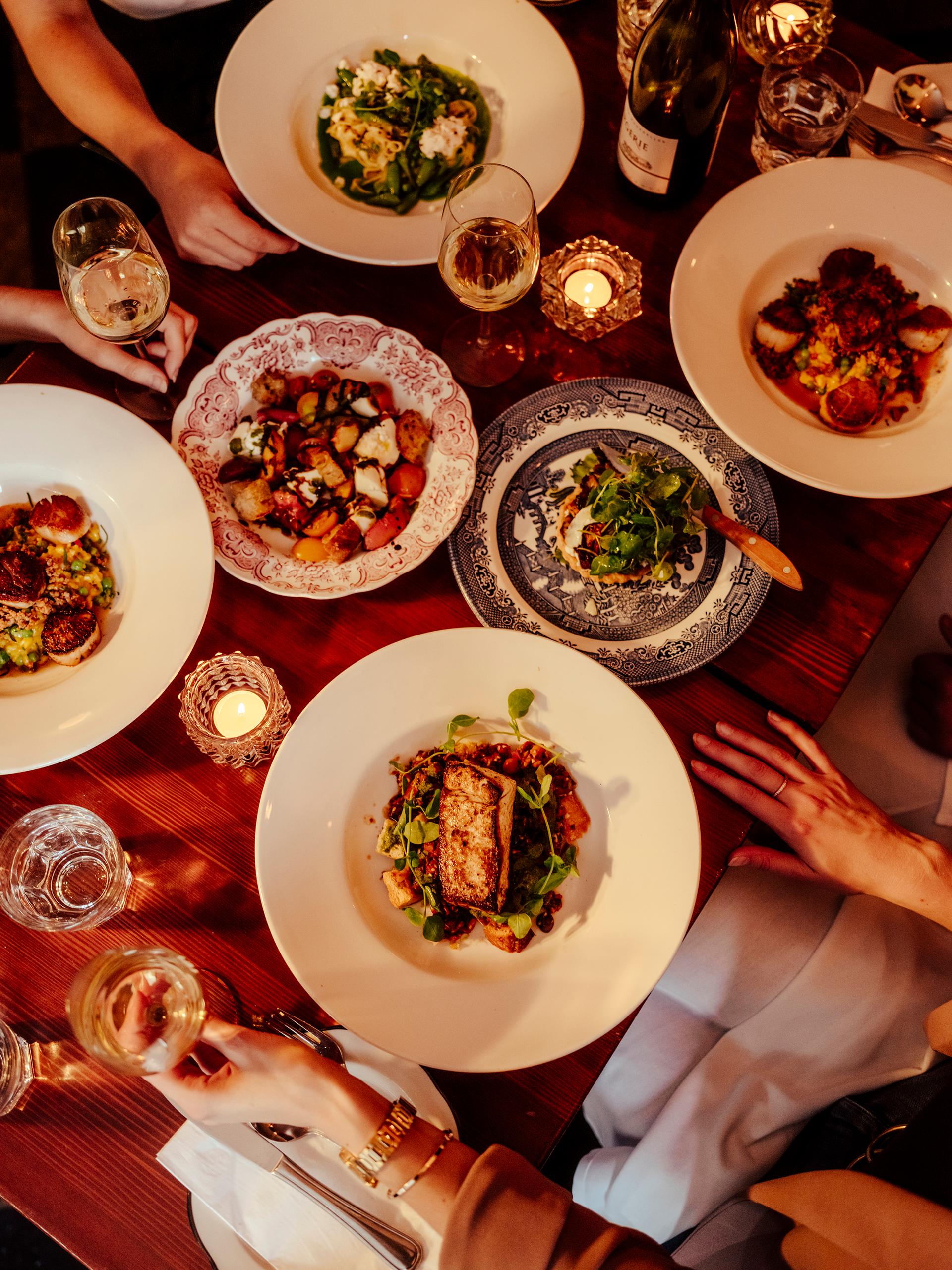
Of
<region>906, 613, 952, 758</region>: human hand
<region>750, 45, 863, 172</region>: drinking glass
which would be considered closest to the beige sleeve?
<region>906, 613, 952, 758</region>: human hand

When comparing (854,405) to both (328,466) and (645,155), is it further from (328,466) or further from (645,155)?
(328,466)

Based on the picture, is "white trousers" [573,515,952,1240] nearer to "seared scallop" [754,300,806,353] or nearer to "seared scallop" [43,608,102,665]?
"seared scallop" [754,300,806,353]

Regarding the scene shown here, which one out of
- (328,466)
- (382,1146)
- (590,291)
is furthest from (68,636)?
(590,291)

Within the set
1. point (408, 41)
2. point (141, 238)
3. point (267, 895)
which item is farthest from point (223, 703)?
point (408, 41)

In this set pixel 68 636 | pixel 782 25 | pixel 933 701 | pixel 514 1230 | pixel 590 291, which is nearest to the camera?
pixel 514 1230

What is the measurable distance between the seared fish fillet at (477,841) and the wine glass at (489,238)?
0.78 meters

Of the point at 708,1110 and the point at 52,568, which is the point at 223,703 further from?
the point at 708,1110

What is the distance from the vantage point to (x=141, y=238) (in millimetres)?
1359

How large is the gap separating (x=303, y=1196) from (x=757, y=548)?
1232 mm

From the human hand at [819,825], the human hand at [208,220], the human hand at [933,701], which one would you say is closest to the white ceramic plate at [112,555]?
the human hand at [208,220]

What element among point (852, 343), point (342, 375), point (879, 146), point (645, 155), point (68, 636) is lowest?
point (68, 636)

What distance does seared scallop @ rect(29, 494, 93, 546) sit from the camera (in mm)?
1334

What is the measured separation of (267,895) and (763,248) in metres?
1.39

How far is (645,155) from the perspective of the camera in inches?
57.9
